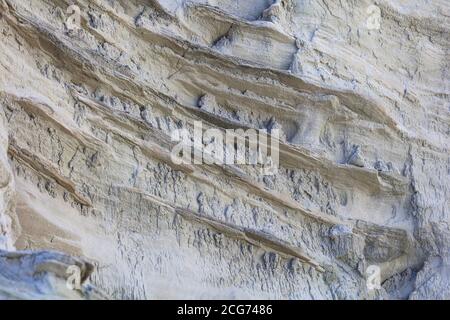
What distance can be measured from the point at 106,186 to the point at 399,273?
7.27 feet

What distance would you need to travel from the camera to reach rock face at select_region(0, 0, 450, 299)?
685 centimetres

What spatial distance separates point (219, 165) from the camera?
7.32 meters

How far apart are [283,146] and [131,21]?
151 cm

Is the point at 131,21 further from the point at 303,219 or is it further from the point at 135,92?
the point at 303,219

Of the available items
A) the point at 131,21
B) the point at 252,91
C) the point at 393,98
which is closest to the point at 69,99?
the point at 131,21

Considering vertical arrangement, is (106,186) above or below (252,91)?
below

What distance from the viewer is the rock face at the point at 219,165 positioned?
6.85m

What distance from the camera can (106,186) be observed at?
7.03 metres

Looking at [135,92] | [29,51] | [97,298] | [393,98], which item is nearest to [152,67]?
[135,92]
